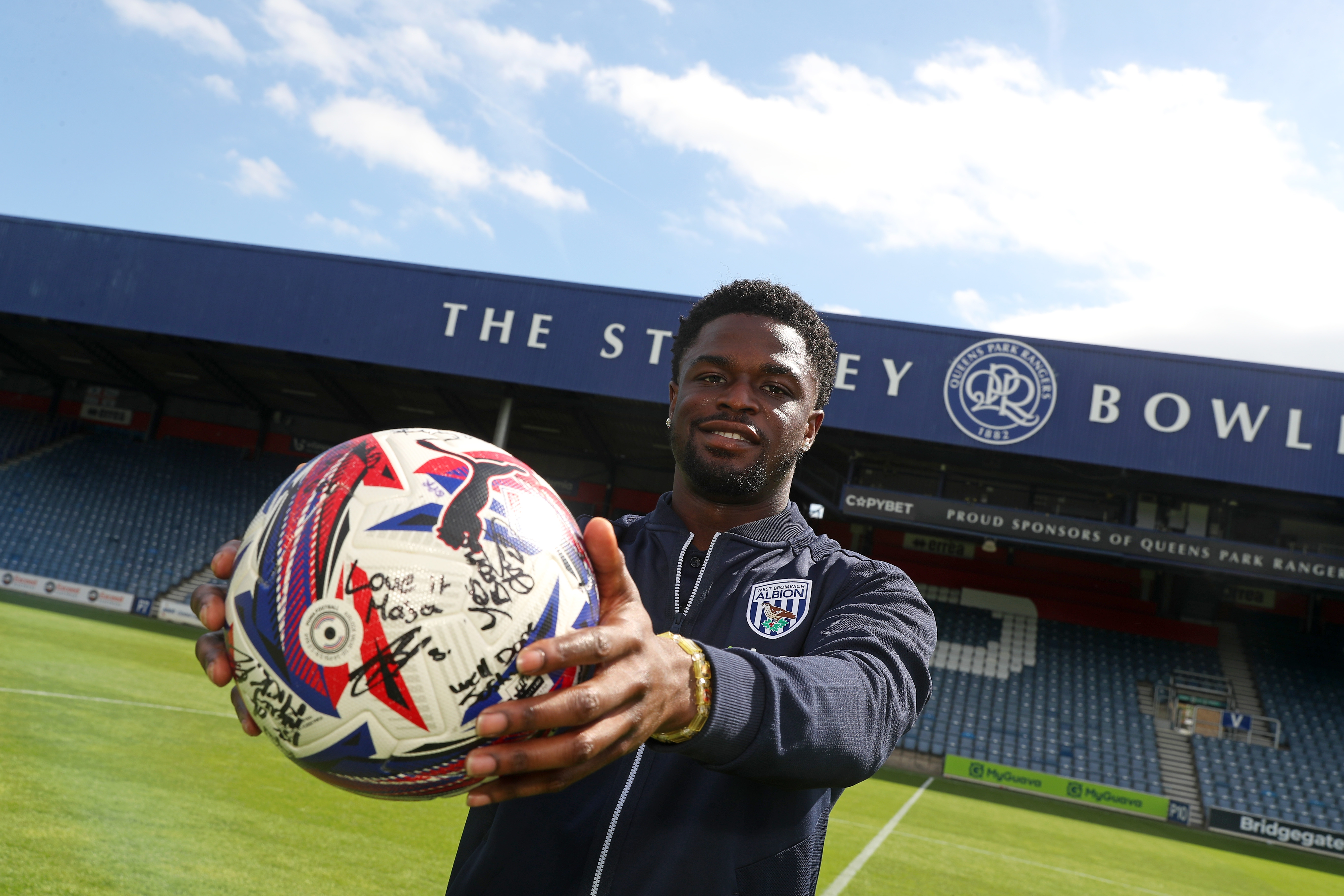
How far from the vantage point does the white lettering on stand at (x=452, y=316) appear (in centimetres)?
1677

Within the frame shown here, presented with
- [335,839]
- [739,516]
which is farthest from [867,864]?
[739,516]

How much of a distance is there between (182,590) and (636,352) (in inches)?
472

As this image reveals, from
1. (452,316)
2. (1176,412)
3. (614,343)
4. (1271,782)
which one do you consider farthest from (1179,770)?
(452,316)

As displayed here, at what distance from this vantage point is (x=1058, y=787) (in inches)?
607

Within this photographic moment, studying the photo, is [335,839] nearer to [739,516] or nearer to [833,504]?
[739,516]

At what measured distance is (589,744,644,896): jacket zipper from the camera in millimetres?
1474

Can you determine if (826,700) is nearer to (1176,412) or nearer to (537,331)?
(537,331)

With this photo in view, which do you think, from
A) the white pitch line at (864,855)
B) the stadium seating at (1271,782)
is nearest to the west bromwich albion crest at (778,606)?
the white pitch line at (864,855)

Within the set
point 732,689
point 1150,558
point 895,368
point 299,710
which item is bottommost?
point 299,710

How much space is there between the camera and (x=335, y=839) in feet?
16.3

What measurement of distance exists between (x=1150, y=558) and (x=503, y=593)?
16839mm

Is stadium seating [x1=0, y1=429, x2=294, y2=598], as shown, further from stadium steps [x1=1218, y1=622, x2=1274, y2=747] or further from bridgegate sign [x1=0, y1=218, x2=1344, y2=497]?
stadium steps [x1=1218, y1=622, x2=1274, y2=747]

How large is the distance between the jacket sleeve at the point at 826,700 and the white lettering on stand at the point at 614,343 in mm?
14792

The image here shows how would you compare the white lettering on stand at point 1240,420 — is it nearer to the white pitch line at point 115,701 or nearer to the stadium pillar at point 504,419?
the stadium pillar at point 504,419
